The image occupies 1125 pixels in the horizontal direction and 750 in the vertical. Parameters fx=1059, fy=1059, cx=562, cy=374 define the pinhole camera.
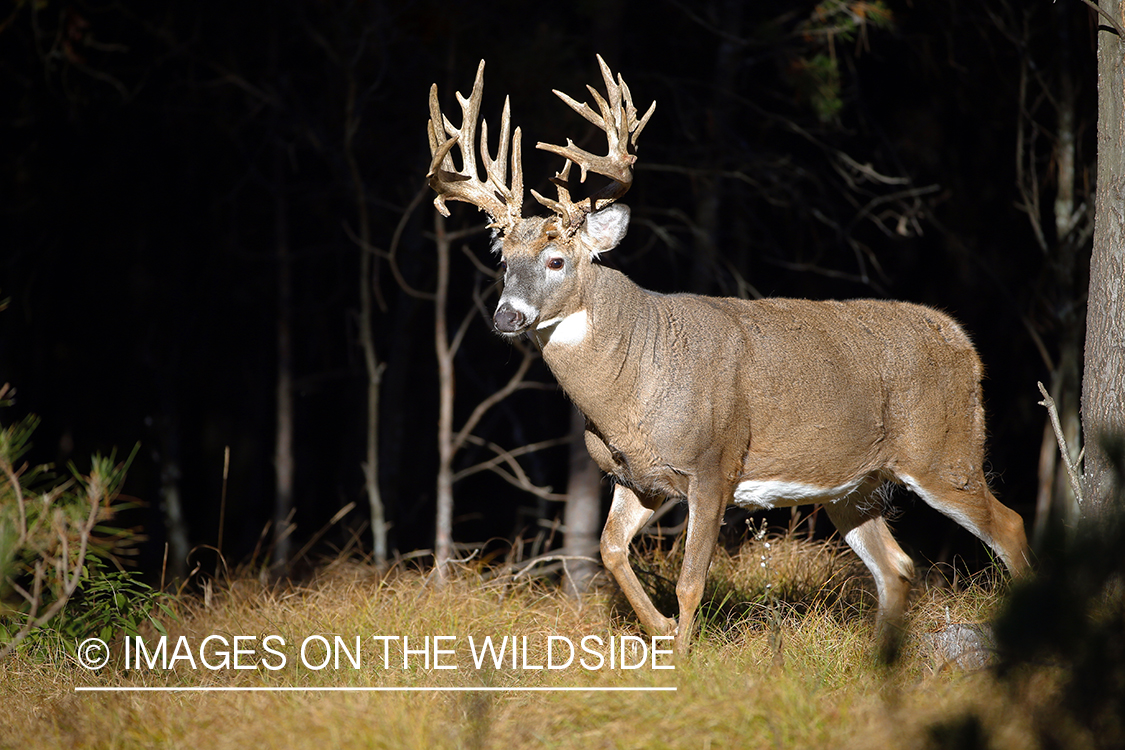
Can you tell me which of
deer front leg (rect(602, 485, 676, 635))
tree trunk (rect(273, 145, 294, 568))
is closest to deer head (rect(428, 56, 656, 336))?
deer front leg (rect(602, 485, 676, 635))

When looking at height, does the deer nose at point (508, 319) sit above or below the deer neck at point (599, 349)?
above

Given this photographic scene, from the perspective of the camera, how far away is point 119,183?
12.3m

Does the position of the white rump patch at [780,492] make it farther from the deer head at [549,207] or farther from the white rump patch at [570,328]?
the deer head at [549,207]

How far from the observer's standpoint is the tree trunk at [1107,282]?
4359 millimetres

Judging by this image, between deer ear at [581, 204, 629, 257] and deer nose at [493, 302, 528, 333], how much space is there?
2.00 ft

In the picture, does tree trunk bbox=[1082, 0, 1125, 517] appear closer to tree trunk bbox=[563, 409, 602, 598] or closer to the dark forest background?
the dark forest background

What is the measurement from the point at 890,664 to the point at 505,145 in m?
3.15

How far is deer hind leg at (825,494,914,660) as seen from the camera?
5.27 m

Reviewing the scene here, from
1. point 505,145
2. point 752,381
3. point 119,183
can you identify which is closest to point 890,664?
point 752,381

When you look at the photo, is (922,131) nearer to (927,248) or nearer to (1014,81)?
(1014,81)

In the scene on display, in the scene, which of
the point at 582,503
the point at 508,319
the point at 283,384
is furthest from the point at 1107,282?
the point at 283,384

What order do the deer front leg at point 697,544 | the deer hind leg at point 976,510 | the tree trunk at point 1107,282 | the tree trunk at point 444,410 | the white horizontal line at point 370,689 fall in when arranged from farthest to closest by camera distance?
1. the tree trunk at point 444,410
2. the deer hind leg at point 976,510
3. the deer front leg at point 697,544
4. the tree trunk at point 1107,282
5. the white horizontal line at point 370,689

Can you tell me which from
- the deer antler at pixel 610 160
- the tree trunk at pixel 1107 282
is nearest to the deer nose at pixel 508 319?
the deer antler at pixel 610 160

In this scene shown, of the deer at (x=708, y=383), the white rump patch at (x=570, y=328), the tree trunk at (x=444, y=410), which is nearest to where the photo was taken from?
the deer at (x=708, y=383)
